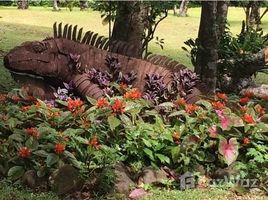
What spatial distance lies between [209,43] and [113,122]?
6.62ft

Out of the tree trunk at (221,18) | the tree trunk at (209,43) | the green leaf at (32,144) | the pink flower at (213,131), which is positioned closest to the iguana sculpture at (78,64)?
the tree trunk at (209,43)

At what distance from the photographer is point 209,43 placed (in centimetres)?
549

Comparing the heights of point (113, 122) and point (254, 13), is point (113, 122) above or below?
below

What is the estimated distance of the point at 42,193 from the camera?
3545mm

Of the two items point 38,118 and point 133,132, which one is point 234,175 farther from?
point 38,118

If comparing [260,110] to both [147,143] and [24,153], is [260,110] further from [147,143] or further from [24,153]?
[24,153]

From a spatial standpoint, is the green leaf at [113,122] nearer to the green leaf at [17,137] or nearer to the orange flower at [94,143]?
the orange flower at [94,143]

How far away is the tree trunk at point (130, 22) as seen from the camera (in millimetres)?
6039

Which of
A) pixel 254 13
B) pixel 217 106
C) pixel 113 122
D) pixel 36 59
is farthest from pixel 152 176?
pixel 254 13

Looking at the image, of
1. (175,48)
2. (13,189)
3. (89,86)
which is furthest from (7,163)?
(175,48)

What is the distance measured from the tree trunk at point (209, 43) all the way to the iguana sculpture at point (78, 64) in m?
0.35

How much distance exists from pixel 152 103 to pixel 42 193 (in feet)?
5.31

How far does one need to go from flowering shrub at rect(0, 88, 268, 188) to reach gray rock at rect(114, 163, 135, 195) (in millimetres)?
82

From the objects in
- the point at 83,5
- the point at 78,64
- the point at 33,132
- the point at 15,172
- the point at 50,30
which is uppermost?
the point at 78,64
